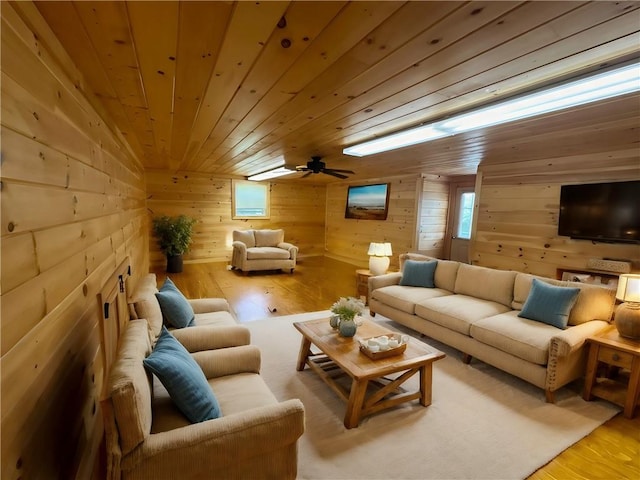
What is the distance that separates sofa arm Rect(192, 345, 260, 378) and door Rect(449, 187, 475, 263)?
536 cm

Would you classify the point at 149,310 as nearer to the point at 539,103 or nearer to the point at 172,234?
the point at 539,103

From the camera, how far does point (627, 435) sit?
6.28 ft

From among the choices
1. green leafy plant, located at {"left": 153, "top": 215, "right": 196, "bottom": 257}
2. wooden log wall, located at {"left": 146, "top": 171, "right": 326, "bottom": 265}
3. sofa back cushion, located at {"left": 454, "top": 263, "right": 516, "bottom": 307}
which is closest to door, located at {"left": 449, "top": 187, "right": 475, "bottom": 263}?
sofa back cushion, located at {"left": 454, "top": 263, "right": 516, "bottom": 307}

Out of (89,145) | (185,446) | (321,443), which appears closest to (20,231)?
(185,446)

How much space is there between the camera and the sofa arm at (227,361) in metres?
1.74

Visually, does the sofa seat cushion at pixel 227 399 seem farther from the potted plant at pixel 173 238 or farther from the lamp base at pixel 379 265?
the potted plant at pixel 173 238

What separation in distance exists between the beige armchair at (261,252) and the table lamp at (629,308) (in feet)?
16.4

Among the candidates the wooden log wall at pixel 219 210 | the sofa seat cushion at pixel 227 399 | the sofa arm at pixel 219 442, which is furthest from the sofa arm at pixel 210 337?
the wooden log wall at pixel 219 210

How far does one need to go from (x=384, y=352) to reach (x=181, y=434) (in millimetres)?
1405

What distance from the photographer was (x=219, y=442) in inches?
45.8

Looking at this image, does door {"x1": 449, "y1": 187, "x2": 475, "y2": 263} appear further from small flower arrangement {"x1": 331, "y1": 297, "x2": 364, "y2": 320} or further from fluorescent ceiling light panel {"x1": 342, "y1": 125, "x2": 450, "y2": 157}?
small flower arrangement {"x1": 331, "y1": 297, "x2": 364, "y2": 320}

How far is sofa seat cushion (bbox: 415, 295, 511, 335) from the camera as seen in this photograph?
109 inches

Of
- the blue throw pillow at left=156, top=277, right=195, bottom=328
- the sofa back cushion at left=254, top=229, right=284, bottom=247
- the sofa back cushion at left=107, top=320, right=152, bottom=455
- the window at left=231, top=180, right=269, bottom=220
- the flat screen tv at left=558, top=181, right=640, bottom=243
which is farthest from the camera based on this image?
the window at left=231, top=180, right=269, bottom=220

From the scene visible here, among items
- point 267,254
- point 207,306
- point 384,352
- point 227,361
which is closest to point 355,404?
point 384,352
